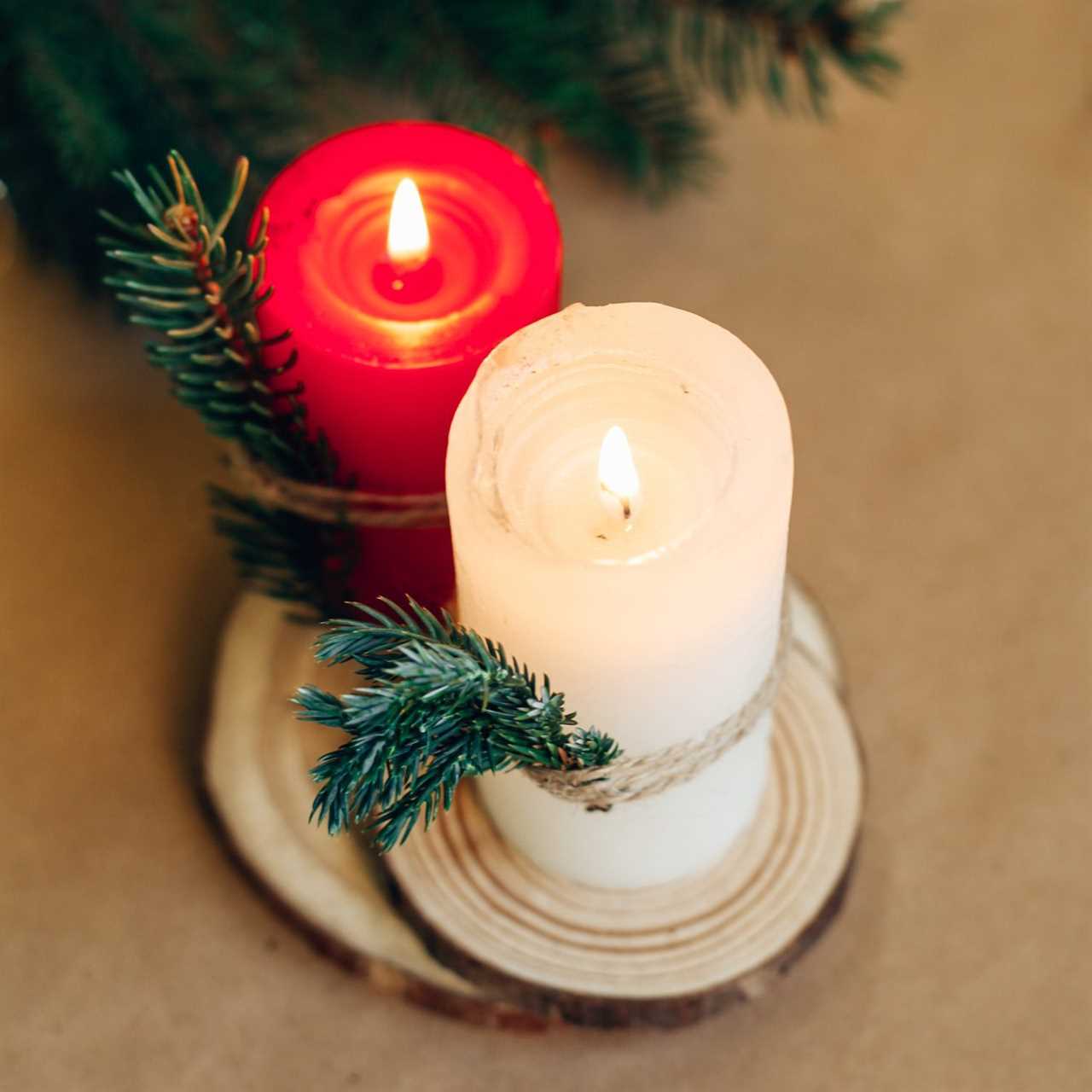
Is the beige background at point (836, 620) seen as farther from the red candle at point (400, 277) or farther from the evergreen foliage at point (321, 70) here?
the red candle at point (400, 277)

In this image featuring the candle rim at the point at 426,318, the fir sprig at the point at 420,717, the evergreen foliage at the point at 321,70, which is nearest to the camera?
the fir sprig at the point at 420,717

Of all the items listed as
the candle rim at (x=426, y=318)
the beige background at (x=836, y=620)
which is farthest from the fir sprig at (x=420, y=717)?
the beige background at (x=836, y=620)

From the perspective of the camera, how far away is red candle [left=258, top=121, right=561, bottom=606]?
500 millimetres

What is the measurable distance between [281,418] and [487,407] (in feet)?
0.40

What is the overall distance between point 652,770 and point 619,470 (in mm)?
112

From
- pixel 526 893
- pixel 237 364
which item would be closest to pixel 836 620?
pixel 526 893

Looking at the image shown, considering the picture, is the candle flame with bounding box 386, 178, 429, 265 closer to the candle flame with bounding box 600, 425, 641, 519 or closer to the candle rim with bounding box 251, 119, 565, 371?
the candle rim with bounding box 251, 119, 565, 371

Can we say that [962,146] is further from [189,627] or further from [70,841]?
[70,841]

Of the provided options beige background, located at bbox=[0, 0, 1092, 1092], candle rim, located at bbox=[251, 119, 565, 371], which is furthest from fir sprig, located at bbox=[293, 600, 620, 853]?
beige background, located at bbox=[0, 0, 1092, 1092]

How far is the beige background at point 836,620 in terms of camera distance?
59 cm

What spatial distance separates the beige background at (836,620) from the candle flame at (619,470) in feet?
0.94

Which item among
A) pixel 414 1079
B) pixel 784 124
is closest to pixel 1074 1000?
pixel 414 1079

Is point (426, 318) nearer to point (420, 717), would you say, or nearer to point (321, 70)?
point (420, 717)

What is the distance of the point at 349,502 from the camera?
539 mm
